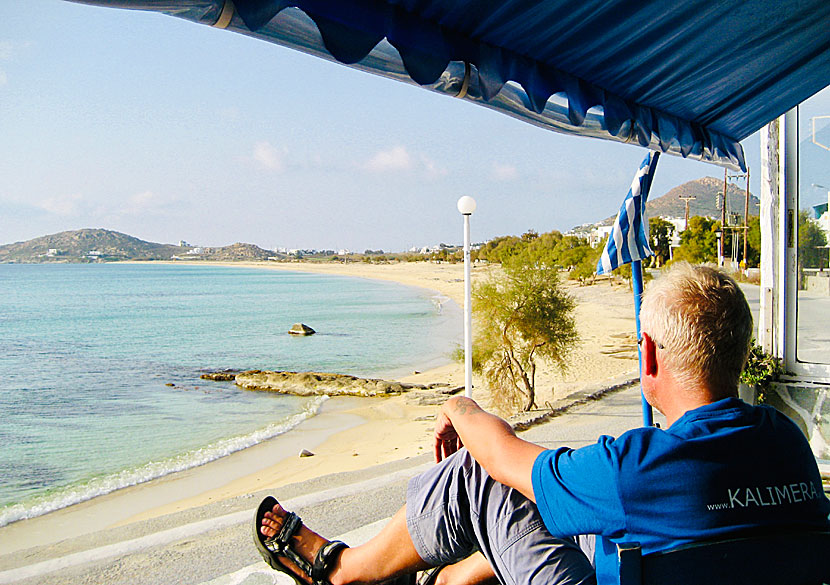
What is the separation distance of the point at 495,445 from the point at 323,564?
2.17ft

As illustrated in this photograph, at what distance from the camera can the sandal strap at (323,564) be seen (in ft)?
5.46

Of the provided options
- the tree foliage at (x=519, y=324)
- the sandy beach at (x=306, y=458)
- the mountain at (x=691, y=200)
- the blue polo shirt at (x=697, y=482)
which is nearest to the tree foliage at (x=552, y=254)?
the tree foliage at (x=519, y=324)

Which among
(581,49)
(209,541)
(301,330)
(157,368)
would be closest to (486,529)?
(581,49)

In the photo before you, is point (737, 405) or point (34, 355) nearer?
point (737, 405)

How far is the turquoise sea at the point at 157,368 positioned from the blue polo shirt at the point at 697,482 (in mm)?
10342

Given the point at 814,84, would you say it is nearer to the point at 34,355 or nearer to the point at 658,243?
the point at 34,355

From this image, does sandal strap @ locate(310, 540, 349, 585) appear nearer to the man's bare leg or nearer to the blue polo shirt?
the man's bare leg

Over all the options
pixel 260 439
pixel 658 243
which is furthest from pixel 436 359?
pixel 658 243

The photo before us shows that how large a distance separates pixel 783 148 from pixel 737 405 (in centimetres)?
324

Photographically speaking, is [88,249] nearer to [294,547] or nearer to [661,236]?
[661,236]

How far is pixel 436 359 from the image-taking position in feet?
76.4

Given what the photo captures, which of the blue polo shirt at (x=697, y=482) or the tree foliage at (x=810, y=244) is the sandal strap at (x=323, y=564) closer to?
the blue polo shirt at (x=697, y=482)

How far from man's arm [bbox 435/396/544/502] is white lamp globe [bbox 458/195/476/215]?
647 centimetres

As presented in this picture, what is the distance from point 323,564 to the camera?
1.67 meters
